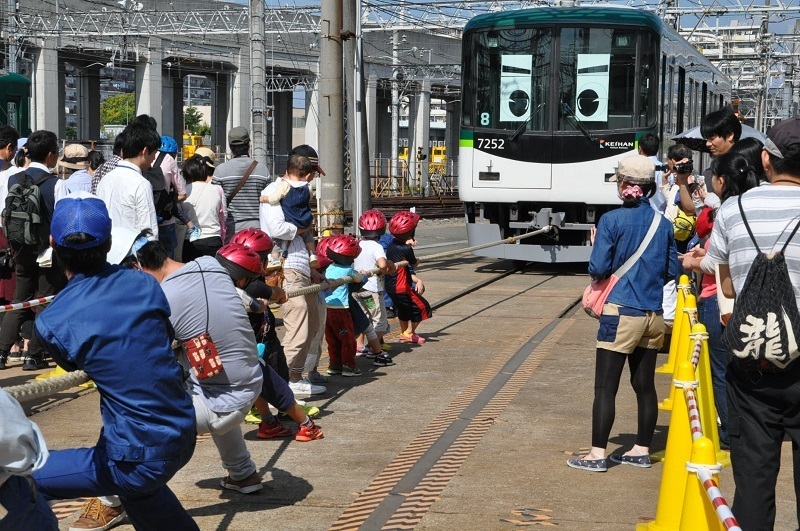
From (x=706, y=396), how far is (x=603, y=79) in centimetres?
1052

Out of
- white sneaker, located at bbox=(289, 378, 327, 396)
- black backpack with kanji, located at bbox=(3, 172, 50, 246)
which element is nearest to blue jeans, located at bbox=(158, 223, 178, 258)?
black backpack with kanji, located at bbox=(3, 172, 50, 246)

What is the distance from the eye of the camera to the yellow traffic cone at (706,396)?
246 inches

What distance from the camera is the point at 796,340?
13.5ft

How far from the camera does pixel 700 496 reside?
12.4 ft

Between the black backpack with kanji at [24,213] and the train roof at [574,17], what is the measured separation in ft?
30.8

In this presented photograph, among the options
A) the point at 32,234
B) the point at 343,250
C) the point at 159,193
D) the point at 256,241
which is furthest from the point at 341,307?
the point at 32,234

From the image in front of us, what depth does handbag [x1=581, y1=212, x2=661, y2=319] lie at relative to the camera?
20.6ft

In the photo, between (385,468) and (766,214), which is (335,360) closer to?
(385,468)

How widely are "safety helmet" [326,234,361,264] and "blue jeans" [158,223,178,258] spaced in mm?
1333

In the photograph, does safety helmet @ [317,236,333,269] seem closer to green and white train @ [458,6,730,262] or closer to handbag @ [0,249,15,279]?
handbag @ [0,249,15,279]

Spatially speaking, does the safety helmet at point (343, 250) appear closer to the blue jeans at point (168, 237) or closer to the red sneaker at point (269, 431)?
the blue jeans at point (168, 237)

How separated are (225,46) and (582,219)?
34.9 metres

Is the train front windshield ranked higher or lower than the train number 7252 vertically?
higher

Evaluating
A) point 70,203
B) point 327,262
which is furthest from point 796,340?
point 327,262
